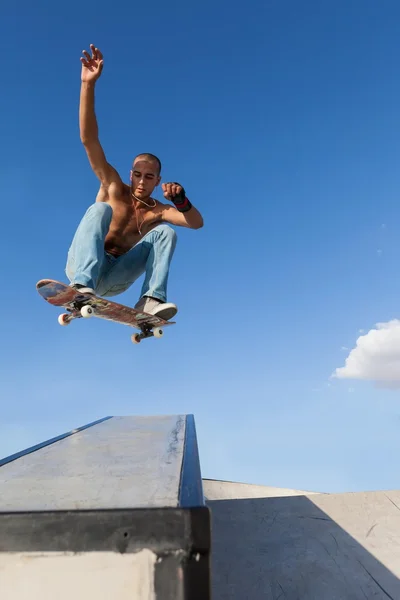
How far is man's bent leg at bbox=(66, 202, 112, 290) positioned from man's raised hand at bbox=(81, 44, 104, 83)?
1.53m

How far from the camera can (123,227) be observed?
6.02 m

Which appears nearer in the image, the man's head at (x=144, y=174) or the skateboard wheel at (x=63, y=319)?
the skateboard wheel at (x=63, y=319)

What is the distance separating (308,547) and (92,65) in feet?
19.9

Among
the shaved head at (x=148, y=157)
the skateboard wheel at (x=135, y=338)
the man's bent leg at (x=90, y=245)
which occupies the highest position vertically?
the shaved head at (x=148, y=157)

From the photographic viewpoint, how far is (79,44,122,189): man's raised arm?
5168mm

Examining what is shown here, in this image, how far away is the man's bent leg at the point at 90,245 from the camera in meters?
5.03

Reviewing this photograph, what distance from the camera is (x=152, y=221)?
241 inches

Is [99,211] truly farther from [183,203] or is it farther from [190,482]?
[190,482]

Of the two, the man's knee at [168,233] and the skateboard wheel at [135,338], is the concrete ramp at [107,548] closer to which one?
the man's knee at [168,233]

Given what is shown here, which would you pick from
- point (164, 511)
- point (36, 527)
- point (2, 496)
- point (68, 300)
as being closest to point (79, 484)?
point (2, 496)

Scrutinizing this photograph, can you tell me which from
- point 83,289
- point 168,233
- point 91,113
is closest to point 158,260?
point 168,233

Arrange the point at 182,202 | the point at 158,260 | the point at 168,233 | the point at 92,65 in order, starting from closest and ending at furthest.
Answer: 1. the point at 92,65
2. the point at 182,202
3. the point at 158,260
4. the point at 168,233

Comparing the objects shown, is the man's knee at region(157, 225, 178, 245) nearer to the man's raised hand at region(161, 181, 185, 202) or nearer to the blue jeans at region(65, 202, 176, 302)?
the blue jeans at region(65, 202, 176, 302)

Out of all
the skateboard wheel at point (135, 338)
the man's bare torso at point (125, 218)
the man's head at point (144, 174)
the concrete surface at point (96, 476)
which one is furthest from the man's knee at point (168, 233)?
the concrete surface at point (96, 476)
